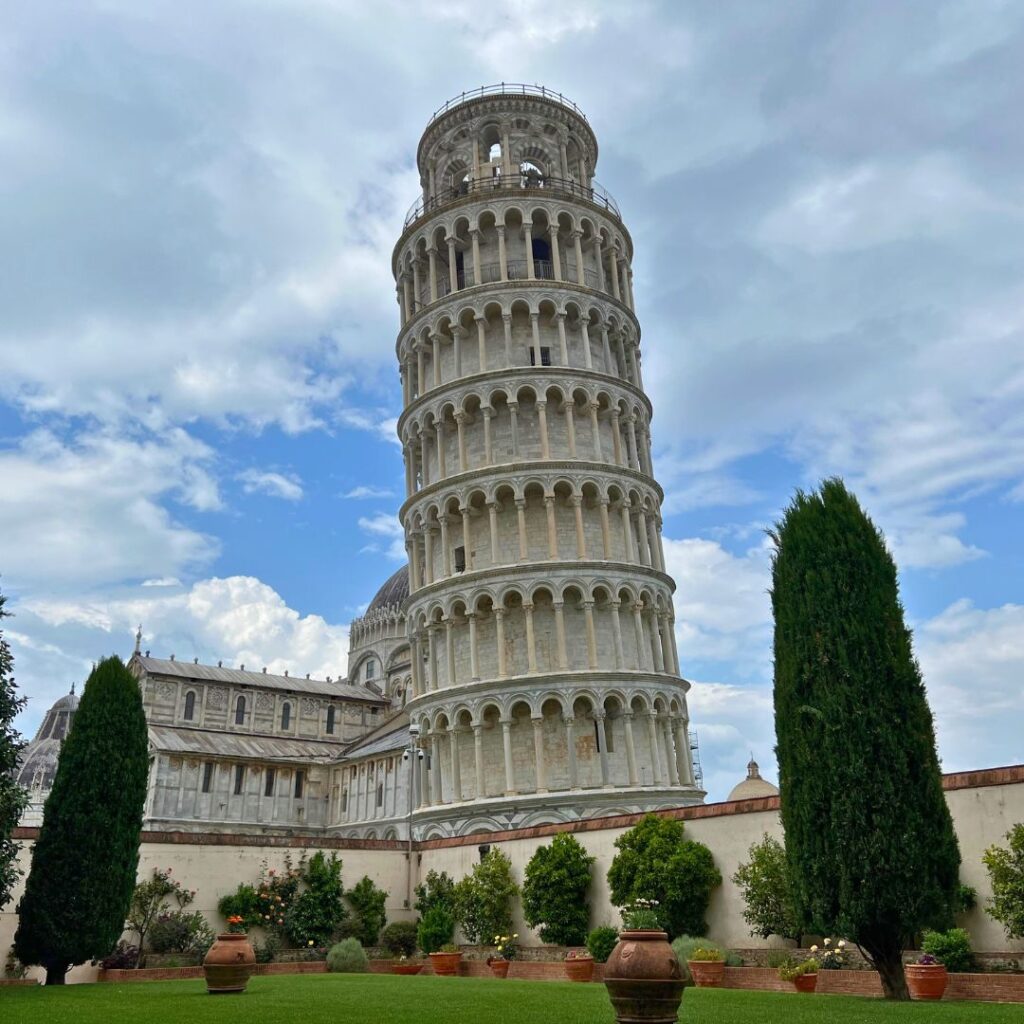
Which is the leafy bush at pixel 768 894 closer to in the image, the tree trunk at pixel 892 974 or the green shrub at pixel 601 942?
the green shrub at pixel 601 942

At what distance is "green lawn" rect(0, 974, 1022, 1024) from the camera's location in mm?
12461

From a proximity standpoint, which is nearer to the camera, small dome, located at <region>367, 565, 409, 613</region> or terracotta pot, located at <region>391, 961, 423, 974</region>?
terracotta pot, located at <region>391, 961, 423, 974</region>

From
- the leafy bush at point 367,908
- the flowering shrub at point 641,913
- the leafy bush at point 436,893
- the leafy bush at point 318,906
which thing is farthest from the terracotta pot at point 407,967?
the flowering shrub at point 641,913

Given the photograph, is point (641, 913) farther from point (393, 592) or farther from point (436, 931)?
point (393, 592)

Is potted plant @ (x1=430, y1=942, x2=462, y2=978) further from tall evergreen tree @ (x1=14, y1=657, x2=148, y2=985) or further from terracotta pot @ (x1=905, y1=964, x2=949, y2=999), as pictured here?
terracotta pot @ (x1=905, y1=964, x2=949, y2=999)

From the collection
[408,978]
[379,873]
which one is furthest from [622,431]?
[408,978]

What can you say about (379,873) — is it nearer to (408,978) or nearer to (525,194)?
(408,978)

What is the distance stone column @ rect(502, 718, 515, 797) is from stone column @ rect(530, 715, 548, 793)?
880 mm

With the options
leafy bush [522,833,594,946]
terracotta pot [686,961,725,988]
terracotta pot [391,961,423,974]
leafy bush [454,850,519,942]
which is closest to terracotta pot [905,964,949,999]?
terracotta pot [686,961,725,988]

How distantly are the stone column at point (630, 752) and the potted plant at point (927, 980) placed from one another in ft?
60.5

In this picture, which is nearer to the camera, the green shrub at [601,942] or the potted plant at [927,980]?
the potted plant at [927,980]

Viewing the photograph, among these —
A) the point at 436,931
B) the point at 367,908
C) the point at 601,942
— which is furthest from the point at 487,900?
the point at 601,942

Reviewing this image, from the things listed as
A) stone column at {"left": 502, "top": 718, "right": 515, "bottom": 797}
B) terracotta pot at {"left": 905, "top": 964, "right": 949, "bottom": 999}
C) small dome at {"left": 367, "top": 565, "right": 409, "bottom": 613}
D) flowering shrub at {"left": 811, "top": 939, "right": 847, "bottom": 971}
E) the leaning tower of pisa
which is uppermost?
small dome at {"left": 367, "top": 565, "right": 409, "bottom": 613}

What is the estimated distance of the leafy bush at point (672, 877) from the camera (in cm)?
2205
